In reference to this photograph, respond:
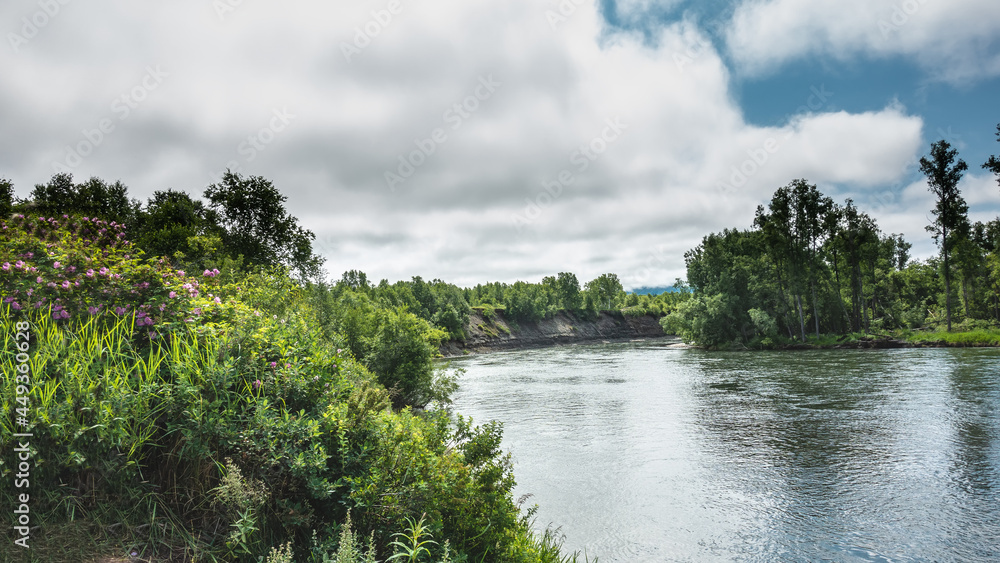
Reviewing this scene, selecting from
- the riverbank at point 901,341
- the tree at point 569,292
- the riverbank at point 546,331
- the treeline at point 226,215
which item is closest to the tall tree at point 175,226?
the treeline at point 226,215

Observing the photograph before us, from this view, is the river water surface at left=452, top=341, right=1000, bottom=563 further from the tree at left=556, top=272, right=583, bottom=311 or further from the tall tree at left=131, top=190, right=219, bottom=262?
the tree at left=556, top=272, right=583, bottom=311

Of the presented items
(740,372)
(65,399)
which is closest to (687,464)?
(65,399)

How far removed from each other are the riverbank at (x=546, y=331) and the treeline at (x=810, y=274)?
47.0 meters

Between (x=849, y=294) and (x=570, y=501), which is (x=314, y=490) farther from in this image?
(x=849, y=294)

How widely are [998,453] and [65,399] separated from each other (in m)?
21.6

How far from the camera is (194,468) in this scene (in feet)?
14.9

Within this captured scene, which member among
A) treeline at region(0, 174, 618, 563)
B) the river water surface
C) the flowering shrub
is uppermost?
the flowering shrub

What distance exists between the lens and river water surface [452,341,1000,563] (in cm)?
1031

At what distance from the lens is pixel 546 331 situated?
483 ft

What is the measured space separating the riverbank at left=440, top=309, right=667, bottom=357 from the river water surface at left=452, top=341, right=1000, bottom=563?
2718 inches

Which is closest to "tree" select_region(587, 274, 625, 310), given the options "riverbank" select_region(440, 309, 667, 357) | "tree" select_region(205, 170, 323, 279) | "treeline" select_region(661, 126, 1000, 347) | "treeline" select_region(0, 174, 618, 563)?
"riverbank" select_region(440, 309, 667, 357)

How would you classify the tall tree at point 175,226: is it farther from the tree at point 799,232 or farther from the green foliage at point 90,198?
the tree at point 799,232

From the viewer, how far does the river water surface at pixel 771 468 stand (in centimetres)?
1031

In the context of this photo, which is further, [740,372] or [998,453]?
[740,372]
